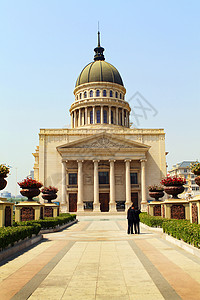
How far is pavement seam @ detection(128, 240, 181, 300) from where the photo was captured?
6.36 meters

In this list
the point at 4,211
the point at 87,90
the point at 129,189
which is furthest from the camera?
the point at 87,90

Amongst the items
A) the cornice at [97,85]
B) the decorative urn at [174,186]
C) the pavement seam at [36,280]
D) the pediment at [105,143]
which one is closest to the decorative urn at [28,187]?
the decorative urn at [174,186]

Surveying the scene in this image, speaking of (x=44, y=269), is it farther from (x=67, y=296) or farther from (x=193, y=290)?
(x=193, y=290)

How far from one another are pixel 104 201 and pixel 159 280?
5146 cm

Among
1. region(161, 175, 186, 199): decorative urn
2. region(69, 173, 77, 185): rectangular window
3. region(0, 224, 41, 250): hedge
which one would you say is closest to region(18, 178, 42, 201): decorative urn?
region(0, 224, 41, 250): hedge

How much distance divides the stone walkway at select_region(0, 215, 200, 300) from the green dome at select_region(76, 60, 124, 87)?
68.6m

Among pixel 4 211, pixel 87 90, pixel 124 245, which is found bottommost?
pixel 124 245

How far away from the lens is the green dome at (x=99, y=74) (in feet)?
254

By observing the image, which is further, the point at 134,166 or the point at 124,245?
the point at 134,166

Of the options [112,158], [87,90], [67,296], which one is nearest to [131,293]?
[67,296]

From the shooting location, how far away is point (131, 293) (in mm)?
6504

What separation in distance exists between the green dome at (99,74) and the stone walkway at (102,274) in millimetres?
68617

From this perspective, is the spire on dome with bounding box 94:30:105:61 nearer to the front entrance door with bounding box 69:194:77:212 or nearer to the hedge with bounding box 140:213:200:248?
the front entrance door with bounding box 69:194:77:212

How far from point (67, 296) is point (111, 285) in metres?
1.26
